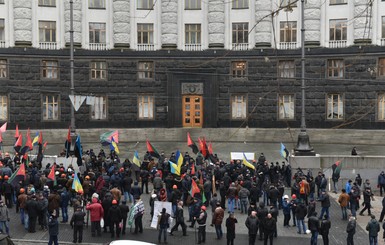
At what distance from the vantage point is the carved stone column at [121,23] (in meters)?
41.2

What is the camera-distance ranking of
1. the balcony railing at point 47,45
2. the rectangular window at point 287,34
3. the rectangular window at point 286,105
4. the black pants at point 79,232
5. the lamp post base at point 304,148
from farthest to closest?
the rectangular window at point 286,105, the rectangular window at point 287,34, the balcony railing at point 47,45, the lamp post base at point 304,148, the black pants at point 79,232

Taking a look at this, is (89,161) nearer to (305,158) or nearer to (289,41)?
(305,158)

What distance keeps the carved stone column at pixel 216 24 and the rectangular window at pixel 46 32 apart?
43.8 ft

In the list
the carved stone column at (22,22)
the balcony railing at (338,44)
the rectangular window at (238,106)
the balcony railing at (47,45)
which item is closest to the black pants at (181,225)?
the rectangular window at (238,106)

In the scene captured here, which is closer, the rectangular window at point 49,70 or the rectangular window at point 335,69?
the rectangular window at point 335,69

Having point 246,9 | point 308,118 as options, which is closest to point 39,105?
point 246,9

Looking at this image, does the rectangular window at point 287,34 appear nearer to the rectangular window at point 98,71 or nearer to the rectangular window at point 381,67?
the rectangular window at point 381,67

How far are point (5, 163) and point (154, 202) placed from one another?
11232 mm

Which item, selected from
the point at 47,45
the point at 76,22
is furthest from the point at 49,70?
the point at 76,22

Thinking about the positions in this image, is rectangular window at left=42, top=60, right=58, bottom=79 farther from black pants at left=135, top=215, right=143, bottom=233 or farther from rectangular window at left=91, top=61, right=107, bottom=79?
black pants at left=135, top=215, right=143, bottom=233

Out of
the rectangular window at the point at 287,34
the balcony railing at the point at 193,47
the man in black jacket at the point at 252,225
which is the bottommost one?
the man in black jacket at the point at 252,225

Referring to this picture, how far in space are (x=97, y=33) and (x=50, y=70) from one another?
5.12m

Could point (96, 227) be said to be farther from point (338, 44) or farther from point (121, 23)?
point (338, 44)

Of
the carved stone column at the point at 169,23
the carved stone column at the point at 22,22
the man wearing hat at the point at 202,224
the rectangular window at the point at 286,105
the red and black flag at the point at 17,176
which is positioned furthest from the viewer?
the carved stone column at the point at 169,23
